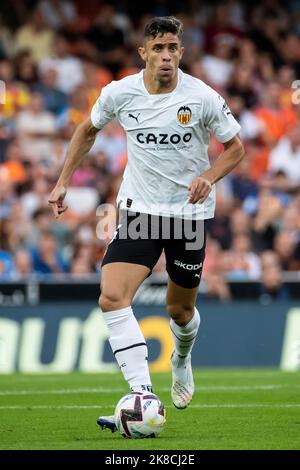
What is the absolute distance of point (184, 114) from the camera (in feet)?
27.1

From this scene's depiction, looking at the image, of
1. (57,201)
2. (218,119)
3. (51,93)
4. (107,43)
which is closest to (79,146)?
(57,201)

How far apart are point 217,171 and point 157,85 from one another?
0.76 m

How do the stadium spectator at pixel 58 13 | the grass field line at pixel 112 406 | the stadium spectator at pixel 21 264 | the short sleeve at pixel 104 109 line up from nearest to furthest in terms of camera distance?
the short sleeve at pixel 104 109, the grass field line at pixel 112 406, the stadium spectator at pixel 21 264, the stadium spectator at pixel 58 13

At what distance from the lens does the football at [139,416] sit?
24.9 feet

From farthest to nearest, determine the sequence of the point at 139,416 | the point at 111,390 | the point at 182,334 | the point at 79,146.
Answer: the point at 111,390
the point at 182,334
the point at 79,146
the point at 139,416

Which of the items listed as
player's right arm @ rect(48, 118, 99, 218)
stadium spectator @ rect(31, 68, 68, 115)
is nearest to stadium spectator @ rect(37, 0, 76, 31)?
stadium spectator @ rect(31, 68, 68, 115)

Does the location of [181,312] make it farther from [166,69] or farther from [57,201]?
[166,69]

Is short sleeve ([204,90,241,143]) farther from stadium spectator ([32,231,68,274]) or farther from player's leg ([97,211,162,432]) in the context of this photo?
stadium spectator ([32,231,68,274])

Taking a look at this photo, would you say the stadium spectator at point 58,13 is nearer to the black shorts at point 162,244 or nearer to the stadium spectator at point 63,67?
the stadium spectator at point 63,67

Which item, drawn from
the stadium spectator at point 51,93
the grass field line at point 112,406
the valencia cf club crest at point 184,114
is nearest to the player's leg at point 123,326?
the valencia cf club crest at point 184,114

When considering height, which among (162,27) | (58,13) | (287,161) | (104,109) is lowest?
(104,109)

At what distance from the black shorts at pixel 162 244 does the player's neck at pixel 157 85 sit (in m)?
0.87

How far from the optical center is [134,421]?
761 cm
